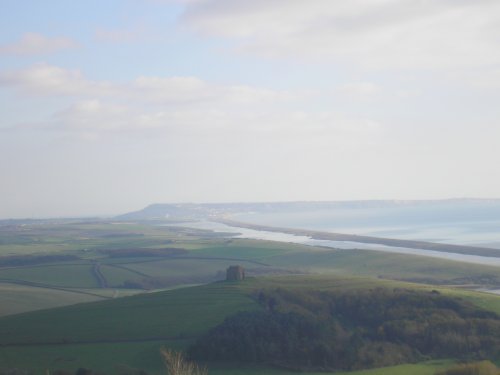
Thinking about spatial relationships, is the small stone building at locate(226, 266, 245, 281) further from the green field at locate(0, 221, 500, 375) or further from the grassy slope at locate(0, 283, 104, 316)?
the grassy slope at locate(0, 283, 104, 316)

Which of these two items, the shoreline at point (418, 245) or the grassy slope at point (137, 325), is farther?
the shoreline at point (418, 245)

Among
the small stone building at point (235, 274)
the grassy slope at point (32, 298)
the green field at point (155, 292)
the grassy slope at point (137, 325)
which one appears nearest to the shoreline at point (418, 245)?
the green field at point (155, 292)

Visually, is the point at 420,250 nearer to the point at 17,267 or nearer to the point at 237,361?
the point at 17,267

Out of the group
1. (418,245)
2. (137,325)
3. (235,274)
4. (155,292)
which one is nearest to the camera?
(137,325)

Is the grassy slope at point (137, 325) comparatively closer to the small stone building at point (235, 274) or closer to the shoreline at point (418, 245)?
the small stone building at point (235, 274)

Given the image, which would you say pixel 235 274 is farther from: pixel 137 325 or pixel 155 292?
pixel 137 325

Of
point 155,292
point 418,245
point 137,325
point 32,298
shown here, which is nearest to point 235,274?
point 155,292

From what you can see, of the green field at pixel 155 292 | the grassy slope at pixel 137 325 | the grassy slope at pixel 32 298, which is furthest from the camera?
the grassy slope at pixel 32 298

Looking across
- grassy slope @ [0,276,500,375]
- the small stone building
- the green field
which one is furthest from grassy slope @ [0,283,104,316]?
the small stone building
